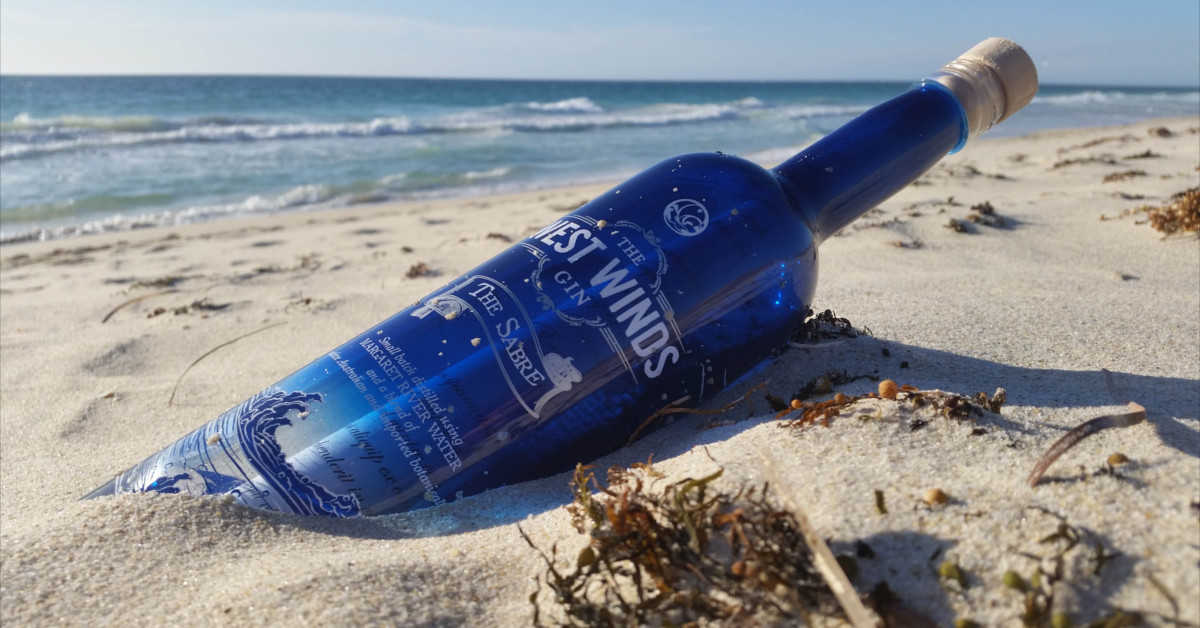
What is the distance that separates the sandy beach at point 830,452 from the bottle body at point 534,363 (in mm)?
68

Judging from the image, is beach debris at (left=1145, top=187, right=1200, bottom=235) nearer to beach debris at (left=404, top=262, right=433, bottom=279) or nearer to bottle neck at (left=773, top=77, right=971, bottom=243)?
bottle neck at (left=773, top=77, right=971, bottom=243)

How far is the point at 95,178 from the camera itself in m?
9.79

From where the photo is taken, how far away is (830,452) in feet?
3.79

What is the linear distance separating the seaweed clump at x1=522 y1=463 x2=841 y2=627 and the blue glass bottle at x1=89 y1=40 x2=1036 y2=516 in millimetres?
309

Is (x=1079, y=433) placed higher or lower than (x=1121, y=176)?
lower

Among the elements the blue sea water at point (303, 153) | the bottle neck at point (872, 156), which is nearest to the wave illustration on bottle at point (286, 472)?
the bottle neck at point (872, 156)

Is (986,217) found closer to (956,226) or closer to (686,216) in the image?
(956,226)

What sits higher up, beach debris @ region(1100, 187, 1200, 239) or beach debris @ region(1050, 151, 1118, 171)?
beach debris @ region(1050, 151, 1118, 171)

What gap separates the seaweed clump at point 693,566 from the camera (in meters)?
0.90

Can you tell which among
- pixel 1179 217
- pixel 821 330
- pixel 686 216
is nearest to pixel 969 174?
pixel 1179 217

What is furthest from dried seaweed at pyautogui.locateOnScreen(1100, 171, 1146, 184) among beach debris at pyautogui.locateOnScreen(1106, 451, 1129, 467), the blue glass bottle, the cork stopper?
beach debris at pyautogui.locateOnScreen(1106, 451, 1129, 467)

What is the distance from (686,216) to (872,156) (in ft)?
1.57

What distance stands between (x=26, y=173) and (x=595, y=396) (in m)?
11.8

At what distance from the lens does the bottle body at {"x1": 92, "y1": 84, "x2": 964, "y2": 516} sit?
134cm
